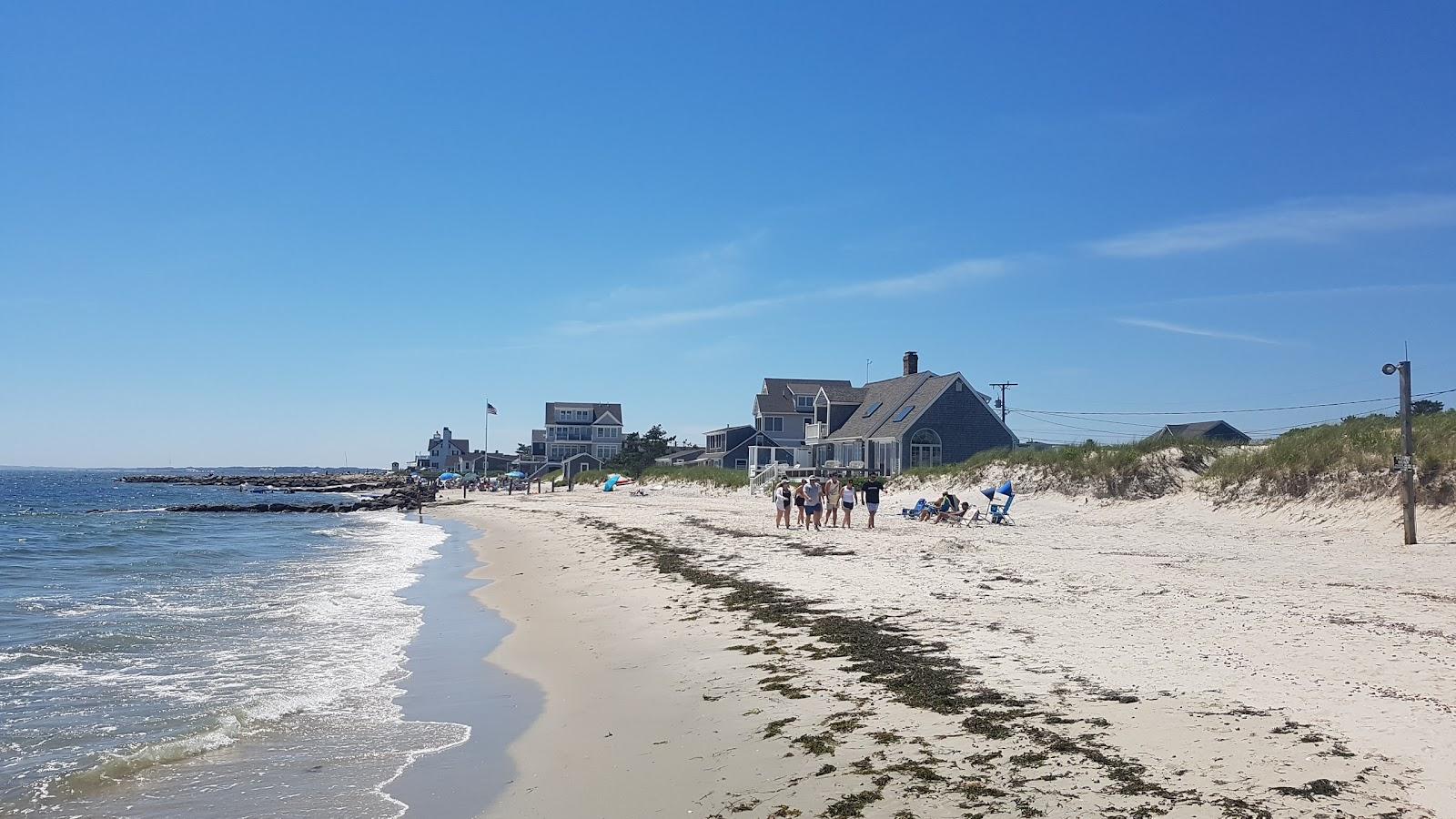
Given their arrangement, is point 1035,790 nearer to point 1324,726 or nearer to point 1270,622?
point 1324,726

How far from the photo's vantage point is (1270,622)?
9.88m

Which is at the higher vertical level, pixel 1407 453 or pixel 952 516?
pixel 1407 453

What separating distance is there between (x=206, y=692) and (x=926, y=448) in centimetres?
4239

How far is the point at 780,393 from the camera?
238ft

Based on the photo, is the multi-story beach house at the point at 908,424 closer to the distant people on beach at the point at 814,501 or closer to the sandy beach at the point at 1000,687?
the distant people on beach at the point at 814,501

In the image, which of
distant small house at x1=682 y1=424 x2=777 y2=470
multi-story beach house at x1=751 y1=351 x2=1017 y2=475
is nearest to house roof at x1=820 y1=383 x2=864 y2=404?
multi-story beach house at x1=751 y1=351 x2=1017 y2=475

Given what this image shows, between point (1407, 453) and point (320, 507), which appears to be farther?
point (320, 507)

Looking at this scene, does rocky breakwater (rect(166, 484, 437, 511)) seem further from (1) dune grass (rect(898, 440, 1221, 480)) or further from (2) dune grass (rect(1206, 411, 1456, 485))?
(2) dune grass (rect(1206, 411, 1456, 485))

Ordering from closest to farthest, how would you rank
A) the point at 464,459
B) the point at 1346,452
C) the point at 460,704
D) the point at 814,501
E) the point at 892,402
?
the point at 460,704, the point at 1346,452, the point at 814,501, the point at 892,402, the point at 464,459

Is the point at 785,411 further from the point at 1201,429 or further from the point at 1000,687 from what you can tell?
the point at 1000,687

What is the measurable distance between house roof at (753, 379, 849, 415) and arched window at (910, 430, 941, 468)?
22243 mm

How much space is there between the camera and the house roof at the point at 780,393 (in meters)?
71.8

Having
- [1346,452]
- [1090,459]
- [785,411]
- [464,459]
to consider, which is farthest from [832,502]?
[464,459]

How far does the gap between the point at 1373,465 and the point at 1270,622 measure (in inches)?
586
